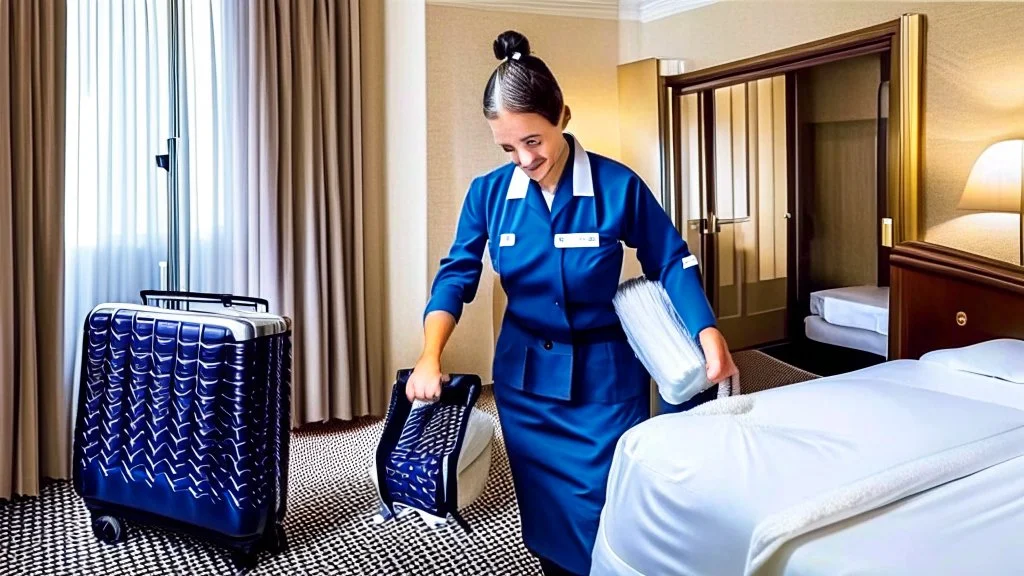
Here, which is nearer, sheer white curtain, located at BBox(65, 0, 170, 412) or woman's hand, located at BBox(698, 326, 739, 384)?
woman's hand, located at BBox(698, 326, 739, 384)

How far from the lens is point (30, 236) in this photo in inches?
113

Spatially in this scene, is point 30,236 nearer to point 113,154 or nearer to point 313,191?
point 113,154

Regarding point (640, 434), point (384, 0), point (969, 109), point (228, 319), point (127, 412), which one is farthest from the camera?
point (384, 0)

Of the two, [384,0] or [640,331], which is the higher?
[384,0]

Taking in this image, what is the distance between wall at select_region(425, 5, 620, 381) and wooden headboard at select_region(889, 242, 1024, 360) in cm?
192

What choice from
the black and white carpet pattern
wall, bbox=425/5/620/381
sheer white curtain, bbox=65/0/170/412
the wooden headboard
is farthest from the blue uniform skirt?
wall, bbox=425/5/620/381

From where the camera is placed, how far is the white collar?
184 cm

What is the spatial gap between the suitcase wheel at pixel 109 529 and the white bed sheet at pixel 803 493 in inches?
62.8

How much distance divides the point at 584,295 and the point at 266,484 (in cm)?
106

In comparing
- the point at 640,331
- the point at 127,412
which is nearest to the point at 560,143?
the point at 640,331

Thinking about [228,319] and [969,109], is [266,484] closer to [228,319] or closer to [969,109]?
[228,319]

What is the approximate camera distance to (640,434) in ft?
5.08

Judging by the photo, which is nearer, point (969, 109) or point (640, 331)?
point (640, 331)

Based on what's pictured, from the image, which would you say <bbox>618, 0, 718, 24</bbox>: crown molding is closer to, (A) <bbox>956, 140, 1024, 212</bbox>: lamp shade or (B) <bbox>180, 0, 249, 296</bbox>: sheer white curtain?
(A) <bbox>956, 140, 1024, 212</bbox>: lamp shade
